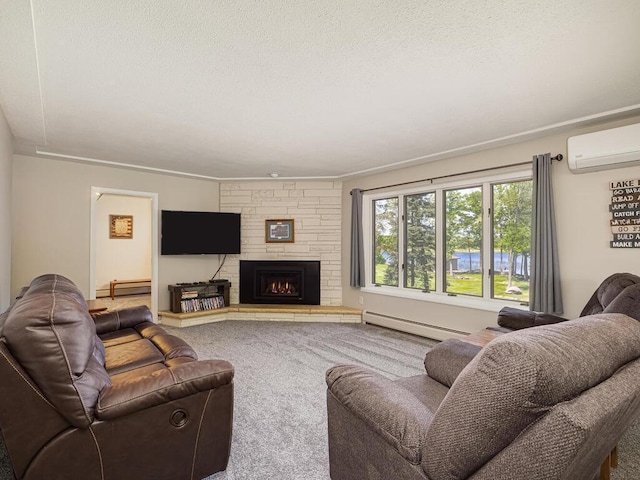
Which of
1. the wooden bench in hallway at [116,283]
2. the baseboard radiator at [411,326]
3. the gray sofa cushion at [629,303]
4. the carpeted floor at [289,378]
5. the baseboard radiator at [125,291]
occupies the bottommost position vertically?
the carpeted floor at [289,378]

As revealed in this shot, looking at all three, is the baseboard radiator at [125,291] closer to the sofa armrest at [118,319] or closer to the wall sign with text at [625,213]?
the sofa armrest at [118,319]

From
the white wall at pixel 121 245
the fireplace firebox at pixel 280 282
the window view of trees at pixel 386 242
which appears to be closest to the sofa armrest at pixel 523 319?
the window view of trees at pixel 386 242

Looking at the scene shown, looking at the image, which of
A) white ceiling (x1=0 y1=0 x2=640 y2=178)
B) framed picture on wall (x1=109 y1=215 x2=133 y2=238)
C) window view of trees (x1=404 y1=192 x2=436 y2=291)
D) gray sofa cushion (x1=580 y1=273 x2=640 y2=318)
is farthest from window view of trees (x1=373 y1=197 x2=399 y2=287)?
framed picture on wall (x1=109 y1=215 x2=133 y2=238)

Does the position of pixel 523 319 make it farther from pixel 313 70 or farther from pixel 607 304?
pixel 313 70

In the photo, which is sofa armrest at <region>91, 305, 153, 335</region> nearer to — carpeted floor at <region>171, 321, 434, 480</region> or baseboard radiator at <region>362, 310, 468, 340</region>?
carpeted floor at <region>171, 321, 434, 480</region>

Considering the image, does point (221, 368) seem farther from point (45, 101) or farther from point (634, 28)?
point (634, 28)

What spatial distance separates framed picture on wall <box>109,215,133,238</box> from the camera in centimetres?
801

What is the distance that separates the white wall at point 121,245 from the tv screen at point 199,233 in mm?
2805

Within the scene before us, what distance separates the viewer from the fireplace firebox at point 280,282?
5.88m

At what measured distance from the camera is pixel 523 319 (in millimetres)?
2951

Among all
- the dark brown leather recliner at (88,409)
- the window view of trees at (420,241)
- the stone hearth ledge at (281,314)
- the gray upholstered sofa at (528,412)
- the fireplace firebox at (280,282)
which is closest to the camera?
the gray upholstered sofa at (528,412)

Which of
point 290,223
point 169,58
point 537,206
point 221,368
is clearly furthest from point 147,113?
point 537,206

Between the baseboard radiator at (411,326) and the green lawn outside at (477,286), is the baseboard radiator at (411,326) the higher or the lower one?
the lower one

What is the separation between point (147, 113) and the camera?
9.66 ft
